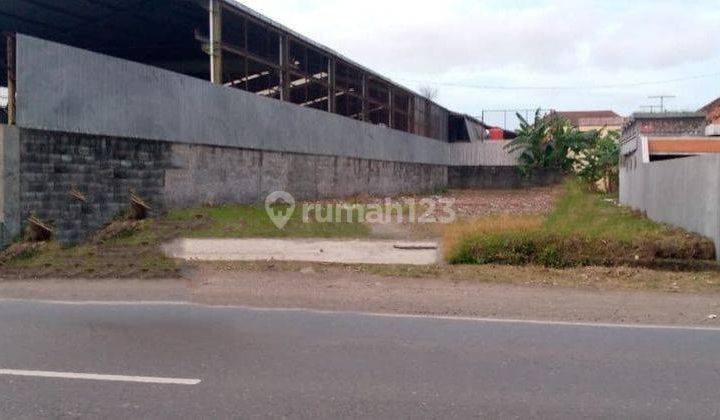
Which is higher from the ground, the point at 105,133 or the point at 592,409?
the point at 105,133

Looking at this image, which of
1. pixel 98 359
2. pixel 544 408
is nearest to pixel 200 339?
pixel 98 359

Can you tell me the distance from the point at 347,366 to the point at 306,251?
7276 millimetres

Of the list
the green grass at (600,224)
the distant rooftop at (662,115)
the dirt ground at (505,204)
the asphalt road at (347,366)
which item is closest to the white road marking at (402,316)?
the asphalt road at (347,366)

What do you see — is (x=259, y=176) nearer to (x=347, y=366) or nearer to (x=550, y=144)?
(x=347, y=366)

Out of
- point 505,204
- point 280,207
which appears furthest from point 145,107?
point 505,204

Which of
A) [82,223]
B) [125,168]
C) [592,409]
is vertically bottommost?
[592,409]

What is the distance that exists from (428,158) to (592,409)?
1373 inches

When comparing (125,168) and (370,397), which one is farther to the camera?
(125,168)

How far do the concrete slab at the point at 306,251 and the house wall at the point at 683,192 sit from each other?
473 cm

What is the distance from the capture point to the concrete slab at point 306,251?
1266 centimetres

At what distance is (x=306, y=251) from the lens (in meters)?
13.4

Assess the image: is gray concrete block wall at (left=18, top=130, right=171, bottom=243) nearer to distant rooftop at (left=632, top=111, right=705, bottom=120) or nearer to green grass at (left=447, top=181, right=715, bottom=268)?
green grass at (left=447, top=181, right=715, bottom=268)

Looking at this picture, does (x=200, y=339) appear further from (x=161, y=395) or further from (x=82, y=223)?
(x=82, y=223)

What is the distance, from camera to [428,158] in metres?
39.6
